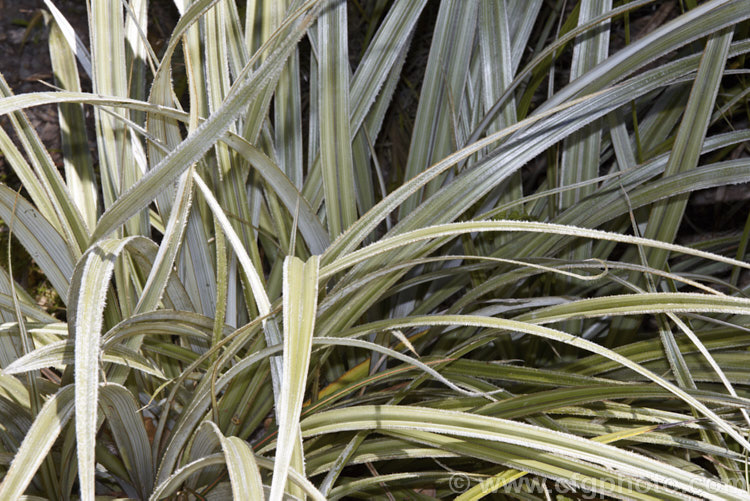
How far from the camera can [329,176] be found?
872 mm

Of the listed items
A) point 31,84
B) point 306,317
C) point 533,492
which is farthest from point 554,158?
point 31,84

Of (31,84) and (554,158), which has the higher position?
(31,84)

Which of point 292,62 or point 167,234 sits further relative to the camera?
point 292,62

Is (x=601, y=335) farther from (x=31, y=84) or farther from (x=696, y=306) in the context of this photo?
(x=31, y=84)

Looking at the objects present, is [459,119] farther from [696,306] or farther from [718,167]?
[696,306]

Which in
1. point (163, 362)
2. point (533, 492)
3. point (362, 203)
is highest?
point (362, 203)

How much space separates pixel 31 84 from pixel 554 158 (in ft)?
3.89

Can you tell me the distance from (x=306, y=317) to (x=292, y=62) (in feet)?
1.95

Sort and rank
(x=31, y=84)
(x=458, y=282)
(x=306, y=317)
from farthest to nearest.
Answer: (x=31, y=84), (x=458, y=282), (x=306, y=317)

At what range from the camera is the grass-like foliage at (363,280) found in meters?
→ 0.58

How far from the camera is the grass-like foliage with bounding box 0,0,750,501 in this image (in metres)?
0.58

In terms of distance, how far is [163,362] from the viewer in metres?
0.87

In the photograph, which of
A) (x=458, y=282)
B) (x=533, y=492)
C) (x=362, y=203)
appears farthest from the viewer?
(x=362, y=203)

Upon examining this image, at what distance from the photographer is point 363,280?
659 mm
